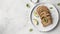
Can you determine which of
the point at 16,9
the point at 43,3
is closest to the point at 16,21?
the point at 16,9

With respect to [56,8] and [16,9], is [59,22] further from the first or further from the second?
[16,9]

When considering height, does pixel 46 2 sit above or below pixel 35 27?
above

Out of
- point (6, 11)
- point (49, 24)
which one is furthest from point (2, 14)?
point (49, 24)

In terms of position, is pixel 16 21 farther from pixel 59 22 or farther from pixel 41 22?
pixel 59 22

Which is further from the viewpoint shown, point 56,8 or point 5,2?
point 5,2
